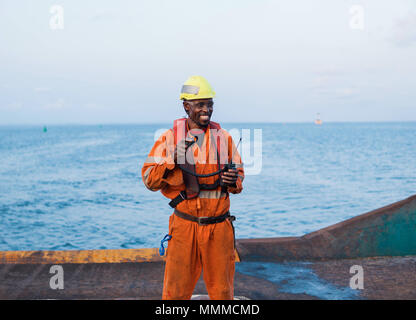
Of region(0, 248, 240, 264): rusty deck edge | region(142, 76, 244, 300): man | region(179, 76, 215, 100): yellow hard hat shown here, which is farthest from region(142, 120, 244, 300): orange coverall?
region(0, 248, 240, 264): rusty deck edge

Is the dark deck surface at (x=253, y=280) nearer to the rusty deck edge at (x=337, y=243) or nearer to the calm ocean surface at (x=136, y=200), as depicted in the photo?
the rusty deck edge at (x=337, y=243)

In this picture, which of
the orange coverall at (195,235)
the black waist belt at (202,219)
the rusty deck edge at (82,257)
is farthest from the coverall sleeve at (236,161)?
the rusty deck edge at (82,257)

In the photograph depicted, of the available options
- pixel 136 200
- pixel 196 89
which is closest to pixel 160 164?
pixel 196 89

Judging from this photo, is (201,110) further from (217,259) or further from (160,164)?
(217,259)

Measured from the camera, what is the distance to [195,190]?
2.87 metres

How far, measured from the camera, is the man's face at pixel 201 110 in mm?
2799

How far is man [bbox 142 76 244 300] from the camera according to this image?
9.22 feet

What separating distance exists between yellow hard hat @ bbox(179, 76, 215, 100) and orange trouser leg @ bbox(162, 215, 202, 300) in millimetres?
865

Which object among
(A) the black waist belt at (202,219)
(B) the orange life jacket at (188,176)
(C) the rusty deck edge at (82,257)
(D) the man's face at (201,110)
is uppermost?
(D) the man's face at (201,110)

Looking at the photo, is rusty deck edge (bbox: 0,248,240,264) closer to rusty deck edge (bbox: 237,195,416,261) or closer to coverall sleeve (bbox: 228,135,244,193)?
rusty deck edge (bbox: 237,195,416,261)

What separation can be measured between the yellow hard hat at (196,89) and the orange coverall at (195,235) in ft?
0.91

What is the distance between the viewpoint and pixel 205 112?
2.81 meters
